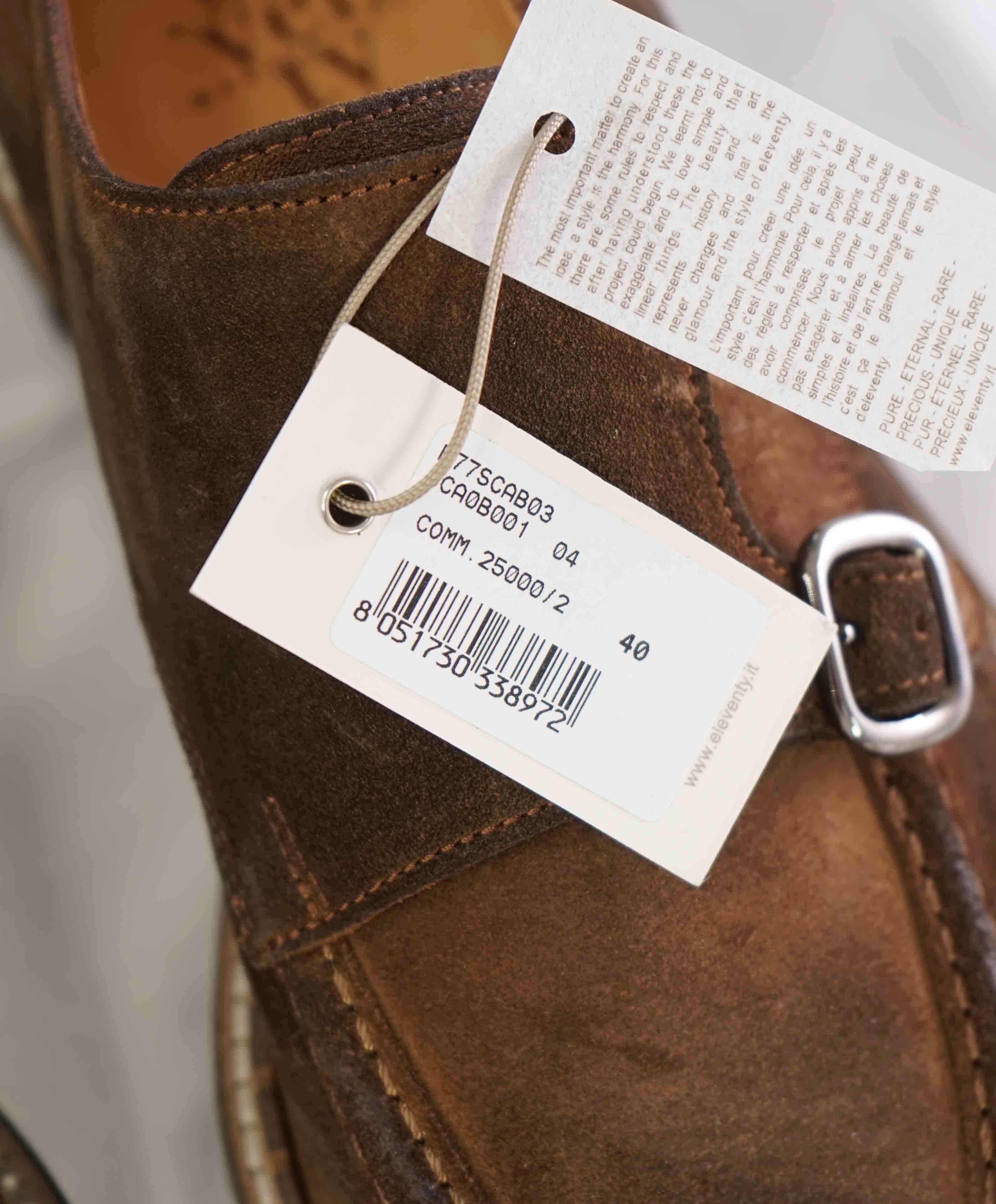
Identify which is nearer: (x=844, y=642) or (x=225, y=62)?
(x=844, y=642)

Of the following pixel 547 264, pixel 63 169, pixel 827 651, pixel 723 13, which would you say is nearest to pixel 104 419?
pixel 63 169

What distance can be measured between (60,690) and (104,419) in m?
0.36

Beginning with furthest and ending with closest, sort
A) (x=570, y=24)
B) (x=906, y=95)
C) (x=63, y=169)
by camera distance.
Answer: (x=906, y=95), (x=63, y=169), (x=570, y=24)

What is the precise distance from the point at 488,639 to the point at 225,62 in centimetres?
47

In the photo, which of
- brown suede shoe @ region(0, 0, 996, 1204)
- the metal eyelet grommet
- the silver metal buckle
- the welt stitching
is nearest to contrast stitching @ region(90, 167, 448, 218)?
brown suede shoe @ region(0, 0, 996, 1204)

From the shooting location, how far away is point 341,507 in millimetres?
414

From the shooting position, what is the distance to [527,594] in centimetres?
43

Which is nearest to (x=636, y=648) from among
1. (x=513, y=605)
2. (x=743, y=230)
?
(x=513, y=605)

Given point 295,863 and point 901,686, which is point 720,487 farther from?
point 295,863

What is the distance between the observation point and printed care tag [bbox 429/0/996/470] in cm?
41

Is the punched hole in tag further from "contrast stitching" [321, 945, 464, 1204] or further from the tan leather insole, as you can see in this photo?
"contrast stitching" [321, 945, 464, 1204]

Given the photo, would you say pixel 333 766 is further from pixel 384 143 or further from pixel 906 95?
pixel 906 95

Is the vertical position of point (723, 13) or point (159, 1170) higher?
point (723, 13)

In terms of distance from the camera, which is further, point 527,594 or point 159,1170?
point 159,1170
